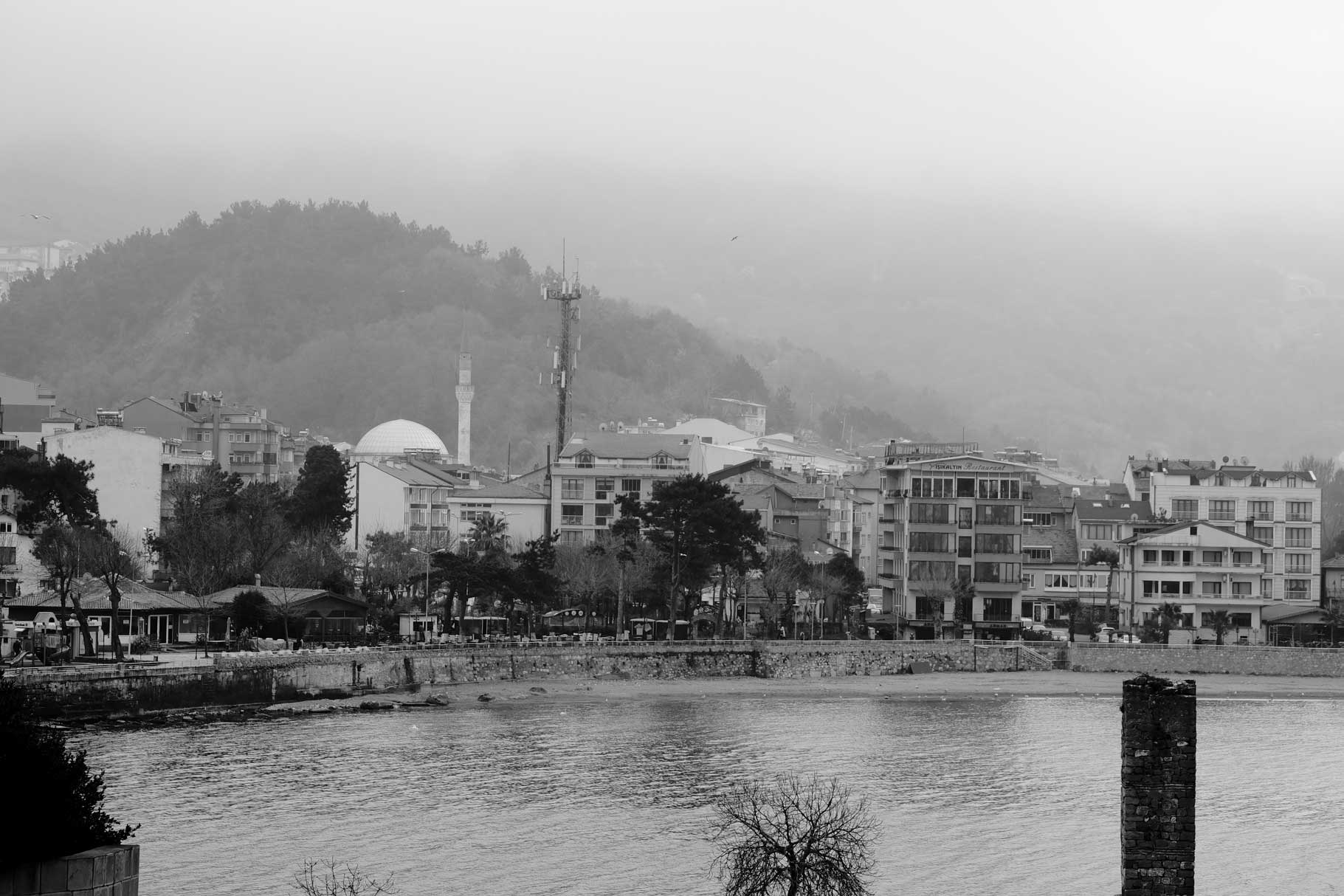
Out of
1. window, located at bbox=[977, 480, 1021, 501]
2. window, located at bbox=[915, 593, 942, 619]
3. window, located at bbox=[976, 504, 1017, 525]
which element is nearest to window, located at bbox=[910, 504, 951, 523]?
window, located at bbox=[976, 504, 1017, 525]

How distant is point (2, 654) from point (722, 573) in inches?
1358

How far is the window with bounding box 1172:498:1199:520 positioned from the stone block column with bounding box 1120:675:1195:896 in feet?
278

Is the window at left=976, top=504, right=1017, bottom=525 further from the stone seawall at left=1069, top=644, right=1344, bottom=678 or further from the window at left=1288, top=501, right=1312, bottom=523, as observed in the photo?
the window at left=1288, top=501, right=1312, bottom=523

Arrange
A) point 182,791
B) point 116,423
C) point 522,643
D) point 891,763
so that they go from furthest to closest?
point 116,423 < point 522,643 < point 891,763 < point 182,791

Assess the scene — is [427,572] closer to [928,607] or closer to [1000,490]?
[928,607]

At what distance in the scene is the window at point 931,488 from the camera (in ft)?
321

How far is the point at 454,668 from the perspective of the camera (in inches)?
2862

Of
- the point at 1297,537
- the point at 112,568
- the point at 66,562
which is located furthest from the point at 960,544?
the point at 66,562

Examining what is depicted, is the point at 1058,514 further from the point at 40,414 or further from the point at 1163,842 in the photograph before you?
the point at 1163,842

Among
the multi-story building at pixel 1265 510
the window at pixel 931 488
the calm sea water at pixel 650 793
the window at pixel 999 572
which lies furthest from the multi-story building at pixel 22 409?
the multi-story building at pixel 1265 510

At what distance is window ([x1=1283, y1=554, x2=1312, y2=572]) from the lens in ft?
328

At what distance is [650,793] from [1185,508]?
64369mm

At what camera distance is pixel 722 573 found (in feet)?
287

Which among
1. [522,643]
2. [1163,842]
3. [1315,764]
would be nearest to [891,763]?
[1315,764]
